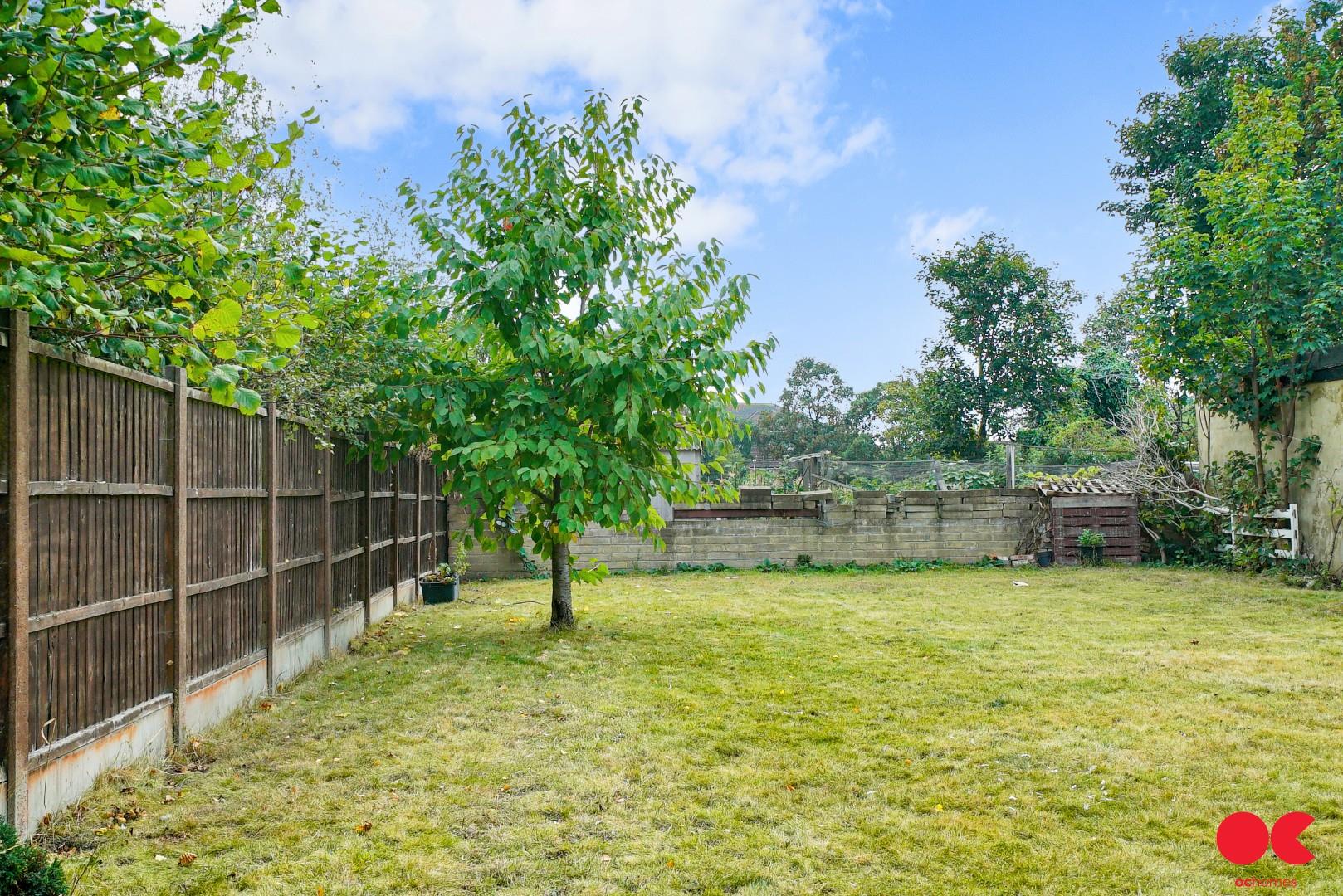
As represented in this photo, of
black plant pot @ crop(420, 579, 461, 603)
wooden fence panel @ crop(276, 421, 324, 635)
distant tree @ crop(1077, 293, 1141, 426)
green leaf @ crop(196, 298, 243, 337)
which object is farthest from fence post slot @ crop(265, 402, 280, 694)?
distant tree @ crop(1077, 293, 1141, 426)

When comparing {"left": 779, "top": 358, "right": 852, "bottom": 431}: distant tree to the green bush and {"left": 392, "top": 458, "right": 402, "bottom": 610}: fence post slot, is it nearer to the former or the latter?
{"left": 392, "top": 458, "right": 402, "bottom": 610}: fence post slot

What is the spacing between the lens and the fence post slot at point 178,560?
3480 millimetres

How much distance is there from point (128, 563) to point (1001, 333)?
20.3 m

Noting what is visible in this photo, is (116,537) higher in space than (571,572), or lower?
higher

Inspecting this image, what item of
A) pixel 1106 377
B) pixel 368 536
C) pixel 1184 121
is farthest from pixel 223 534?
pixel 1184 121

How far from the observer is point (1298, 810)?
2.92m

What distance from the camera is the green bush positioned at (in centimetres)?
192

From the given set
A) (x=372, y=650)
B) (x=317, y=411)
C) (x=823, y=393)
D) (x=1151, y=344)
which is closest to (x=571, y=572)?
(x=372, y=650)

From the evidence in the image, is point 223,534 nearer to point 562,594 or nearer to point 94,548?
point 94,548

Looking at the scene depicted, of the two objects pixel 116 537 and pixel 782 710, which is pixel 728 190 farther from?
pixel 116 537

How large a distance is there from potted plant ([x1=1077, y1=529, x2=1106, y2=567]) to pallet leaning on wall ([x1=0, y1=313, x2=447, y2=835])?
414 inches

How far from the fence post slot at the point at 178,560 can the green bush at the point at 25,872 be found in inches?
57.6

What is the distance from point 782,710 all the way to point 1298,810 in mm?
2249

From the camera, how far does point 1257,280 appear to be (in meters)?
9.53
